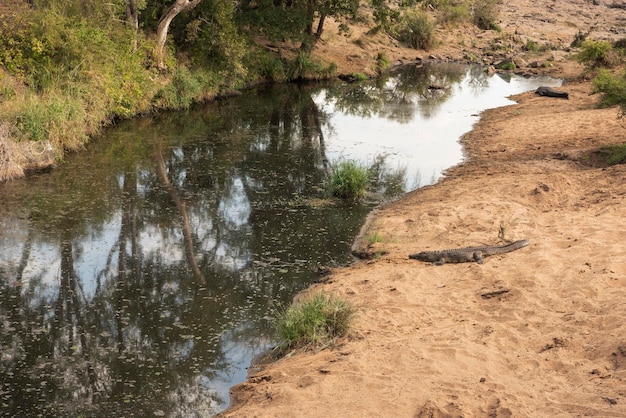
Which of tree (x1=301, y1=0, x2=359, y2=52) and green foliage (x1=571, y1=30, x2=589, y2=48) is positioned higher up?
tree (x1=301, y1=0, x2=359, y2=52)

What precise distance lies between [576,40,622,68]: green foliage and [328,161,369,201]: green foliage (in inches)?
755

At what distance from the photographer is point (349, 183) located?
1423cm

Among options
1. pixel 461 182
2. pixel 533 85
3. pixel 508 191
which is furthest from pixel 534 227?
pixel 533 85

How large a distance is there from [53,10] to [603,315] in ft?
54.1

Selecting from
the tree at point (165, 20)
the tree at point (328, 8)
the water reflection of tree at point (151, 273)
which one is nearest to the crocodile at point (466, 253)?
the water reflection of tree at point (151, 273)

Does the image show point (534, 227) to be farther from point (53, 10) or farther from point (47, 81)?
point (53, 10)

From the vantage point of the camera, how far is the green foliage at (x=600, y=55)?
96.4 ft

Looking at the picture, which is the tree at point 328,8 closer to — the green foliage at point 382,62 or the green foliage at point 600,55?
the green foliage at point 382,62

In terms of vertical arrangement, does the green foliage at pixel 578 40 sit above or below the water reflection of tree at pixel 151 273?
above

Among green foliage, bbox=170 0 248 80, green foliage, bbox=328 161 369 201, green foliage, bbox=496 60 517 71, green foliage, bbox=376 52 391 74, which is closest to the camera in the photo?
green foliage, bbox=328 161 369 201

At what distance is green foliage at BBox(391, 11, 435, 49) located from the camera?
133 feet

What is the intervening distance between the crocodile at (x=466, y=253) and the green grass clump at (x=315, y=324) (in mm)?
2478

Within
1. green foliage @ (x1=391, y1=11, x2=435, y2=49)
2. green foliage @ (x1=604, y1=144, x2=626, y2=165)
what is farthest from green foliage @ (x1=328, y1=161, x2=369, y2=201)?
green foliage @ (x1=391, y1=11, x2=435, y2=49)

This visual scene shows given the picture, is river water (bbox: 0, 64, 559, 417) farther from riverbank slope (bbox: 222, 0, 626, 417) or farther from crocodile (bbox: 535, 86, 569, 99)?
crocodile (bbox: 535, 86, 569, 99)
